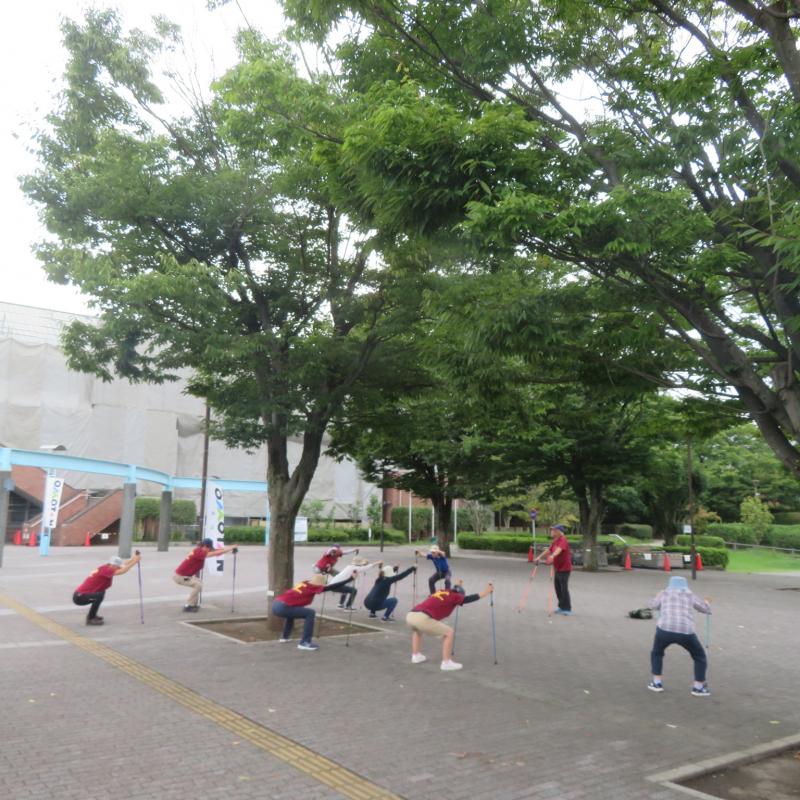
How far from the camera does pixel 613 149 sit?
713 cm

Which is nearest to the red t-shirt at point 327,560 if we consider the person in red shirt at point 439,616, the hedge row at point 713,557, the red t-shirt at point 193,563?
the red t-shirt at point 193,563

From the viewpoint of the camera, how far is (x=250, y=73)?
334 inches

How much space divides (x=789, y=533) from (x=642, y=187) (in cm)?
4230

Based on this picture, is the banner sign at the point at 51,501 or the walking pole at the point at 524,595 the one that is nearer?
the walking pole at the point at 524,595

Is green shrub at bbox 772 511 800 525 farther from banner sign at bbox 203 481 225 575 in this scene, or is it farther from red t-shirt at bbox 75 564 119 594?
red t-shirt at bbox 75 564 119 594

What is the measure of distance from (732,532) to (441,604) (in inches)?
1583

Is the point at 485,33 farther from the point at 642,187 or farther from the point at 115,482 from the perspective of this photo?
the point at 115,482

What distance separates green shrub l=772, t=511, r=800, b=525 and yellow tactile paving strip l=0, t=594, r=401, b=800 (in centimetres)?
5032

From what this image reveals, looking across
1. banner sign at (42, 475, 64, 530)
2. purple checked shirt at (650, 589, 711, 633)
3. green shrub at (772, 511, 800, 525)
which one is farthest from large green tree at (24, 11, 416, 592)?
green shrub at (772, 511, 800, 525)

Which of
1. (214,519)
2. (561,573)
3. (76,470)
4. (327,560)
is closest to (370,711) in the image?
(327,560)

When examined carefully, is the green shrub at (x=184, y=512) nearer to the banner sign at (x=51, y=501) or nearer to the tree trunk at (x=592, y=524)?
the banner sign at (x=51, y=501)

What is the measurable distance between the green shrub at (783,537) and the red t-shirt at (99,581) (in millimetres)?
39364

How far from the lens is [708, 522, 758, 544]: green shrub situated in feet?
142

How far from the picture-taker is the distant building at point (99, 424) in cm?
4281
